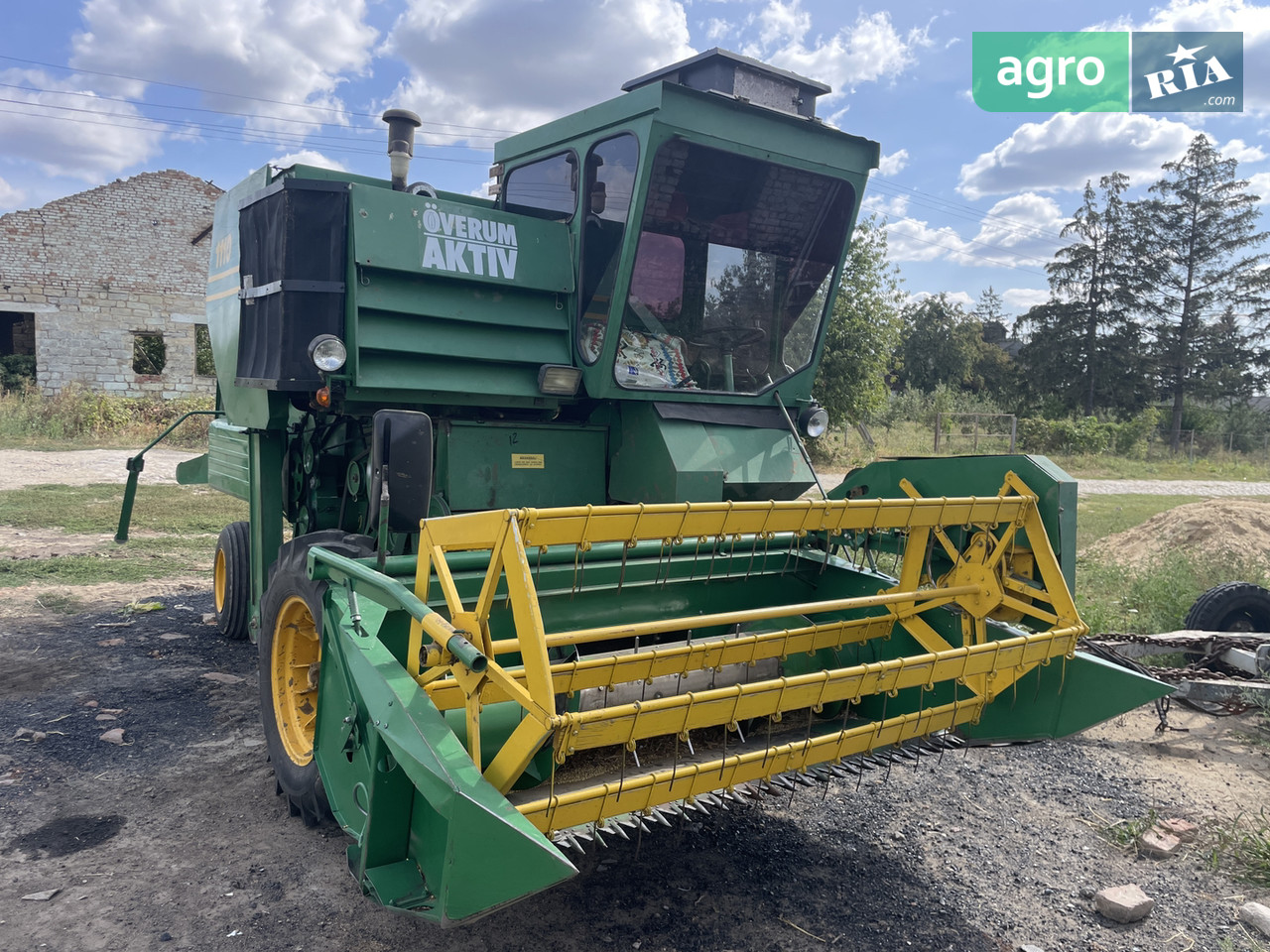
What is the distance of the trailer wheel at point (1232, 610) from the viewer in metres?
5.30

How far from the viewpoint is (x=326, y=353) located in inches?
154

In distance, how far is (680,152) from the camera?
4.09 meters

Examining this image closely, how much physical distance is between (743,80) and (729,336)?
1261 mm

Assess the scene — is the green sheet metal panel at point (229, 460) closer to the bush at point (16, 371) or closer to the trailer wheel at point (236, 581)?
the trailer wheel at point (236, 581)

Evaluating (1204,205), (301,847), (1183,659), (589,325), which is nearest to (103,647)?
(301,847)

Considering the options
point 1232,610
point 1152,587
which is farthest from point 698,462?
point 1152,587

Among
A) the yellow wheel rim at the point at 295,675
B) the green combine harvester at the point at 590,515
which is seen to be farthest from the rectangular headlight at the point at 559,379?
the yellow wheel rim at the point at 295,675

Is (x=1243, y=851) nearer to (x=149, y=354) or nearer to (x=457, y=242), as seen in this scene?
(x=457, y=242)

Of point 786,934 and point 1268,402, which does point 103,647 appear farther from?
point 1268,402

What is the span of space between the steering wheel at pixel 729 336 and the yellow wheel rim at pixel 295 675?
7.71ft

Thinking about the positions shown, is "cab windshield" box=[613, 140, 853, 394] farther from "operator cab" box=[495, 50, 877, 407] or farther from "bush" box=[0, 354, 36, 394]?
"bush" box=[0, 354, 36, 394]

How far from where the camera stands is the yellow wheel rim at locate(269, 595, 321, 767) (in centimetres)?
342

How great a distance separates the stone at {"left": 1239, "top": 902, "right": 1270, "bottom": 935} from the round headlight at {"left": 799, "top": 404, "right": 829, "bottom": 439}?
2.76 meters

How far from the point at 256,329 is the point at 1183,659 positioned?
563 centimetres
